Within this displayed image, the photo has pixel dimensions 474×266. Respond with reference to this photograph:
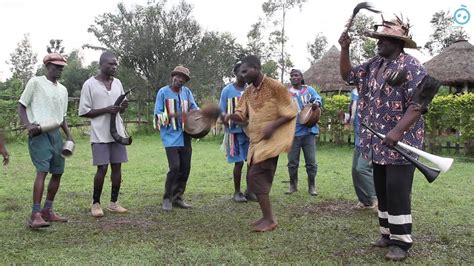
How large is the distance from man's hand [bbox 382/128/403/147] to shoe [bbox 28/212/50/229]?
145 inches

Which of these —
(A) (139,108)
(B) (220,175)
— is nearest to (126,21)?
(A) (139,108)

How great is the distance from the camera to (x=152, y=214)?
604 cm

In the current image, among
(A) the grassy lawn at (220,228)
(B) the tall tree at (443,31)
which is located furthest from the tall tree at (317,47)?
(A) the grassy lawn at (220,228)

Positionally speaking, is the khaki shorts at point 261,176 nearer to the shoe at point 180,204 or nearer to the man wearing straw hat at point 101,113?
the shoe at point 180,204

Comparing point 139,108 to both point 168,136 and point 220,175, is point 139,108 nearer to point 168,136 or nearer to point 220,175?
point 220,175

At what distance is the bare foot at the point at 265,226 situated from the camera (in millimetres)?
5160

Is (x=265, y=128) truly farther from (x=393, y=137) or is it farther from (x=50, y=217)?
(x=50, y=217)

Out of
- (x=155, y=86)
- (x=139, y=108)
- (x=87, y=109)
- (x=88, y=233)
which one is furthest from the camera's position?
(x=155, y=86)

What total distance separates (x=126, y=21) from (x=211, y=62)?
5110mm

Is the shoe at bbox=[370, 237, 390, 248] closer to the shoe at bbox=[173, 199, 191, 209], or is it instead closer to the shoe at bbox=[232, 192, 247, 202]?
the shoe at bbox=[232, 192, 247, 202]

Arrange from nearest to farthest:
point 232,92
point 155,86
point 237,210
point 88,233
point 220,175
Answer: point 88,233
point 237,210
point 232,92
point 220,175
point 155,86

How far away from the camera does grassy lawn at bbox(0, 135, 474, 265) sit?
4.32 meters

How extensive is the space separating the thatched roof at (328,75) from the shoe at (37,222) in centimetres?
2052

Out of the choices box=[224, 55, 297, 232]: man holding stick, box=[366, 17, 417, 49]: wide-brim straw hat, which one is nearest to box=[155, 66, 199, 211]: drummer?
box=[224, 55, 297, 232]: man holding stick
